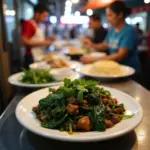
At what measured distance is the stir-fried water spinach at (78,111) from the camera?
2.37 ft

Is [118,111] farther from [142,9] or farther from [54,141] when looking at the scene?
[142,9]

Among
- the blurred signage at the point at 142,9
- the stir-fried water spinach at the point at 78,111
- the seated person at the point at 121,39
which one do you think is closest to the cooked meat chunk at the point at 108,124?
the stir-fried water spinach at the point at 78,111

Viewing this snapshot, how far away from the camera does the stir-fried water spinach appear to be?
28.4 inches

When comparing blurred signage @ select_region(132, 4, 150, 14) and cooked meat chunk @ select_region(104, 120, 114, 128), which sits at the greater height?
blurred signage @ select_region(132, 4, 150, 14)

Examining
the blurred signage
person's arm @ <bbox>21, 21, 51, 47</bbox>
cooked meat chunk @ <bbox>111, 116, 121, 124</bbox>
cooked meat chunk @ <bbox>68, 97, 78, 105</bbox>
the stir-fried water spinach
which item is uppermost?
the blurred signage

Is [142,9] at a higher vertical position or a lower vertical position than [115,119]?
higher

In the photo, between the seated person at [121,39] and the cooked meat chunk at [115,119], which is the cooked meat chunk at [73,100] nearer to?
the cooked meat chunk at [115,119]

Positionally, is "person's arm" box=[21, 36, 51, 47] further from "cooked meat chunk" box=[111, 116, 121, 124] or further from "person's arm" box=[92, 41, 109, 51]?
"cooked meat chunk" box=[111, 116, 121, 124]

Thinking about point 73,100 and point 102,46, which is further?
point 102,46

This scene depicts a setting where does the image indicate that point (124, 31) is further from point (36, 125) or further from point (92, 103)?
point (36, 125)

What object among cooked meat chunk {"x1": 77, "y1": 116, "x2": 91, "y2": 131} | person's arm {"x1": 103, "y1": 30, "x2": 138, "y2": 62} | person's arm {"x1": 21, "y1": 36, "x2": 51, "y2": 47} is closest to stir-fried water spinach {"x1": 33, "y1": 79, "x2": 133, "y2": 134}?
cooked meat chunk {"x1": 77, "y1": 116, "x2": 91, "y2": 131}

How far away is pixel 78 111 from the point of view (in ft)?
2.47

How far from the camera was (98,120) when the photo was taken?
72 cm

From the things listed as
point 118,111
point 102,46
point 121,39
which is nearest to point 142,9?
point 102,46
